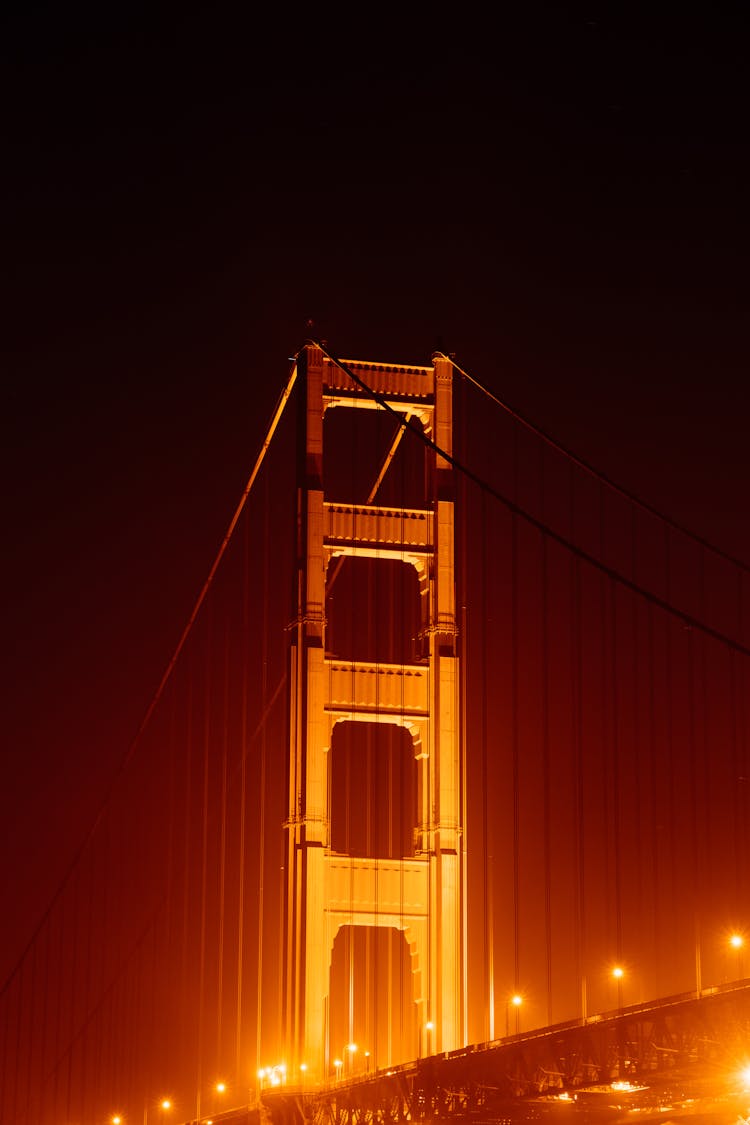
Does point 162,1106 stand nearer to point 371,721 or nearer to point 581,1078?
point 371,721

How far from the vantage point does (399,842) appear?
37.6m

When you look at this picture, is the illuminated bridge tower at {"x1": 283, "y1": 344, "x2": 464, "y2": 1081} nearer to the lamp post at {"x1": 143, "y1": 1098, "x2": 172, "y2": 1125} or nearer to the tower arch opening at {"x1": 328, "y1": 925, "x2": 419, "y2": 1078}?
the tower arch opening at {"x1": 328, "y1": 925, "x2": 419, "y2": 1078}

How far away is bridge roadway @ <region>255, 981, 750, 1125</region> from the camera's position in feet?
92.4

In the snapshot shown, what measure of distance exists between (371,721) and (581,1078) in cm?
770

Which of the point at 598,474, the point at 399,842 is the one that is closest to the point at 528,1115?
the point at 399,842

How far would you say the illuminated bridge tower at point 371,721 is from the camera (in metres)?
35.3

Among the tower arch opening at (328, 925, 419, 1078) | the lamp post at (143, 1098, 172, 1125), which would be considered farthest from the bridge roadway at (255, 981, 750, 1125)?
the lamp post at (143, 1098, 172, 1125)

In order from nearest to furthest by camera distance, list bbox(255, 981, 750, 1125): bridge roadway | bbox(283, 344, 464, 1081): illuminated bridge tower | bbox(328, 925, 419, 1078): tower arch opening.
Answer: bbox(255, 981, 750, 1125): bridge roadway → bbox(283, 344, 464, 1081): illuminated bridge tower → bbox(328, 925, 419, 1078): tower arch opening

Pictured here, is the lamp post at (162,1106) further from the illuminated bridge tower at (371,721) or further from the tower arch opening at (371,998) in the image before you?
the illuminated bridge tower at (371,721)

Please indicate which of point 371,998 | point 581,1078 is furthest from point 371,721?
point 581,1078

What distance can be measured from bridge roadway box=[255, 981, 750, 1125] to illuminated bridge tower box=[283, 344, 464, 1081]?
910mm

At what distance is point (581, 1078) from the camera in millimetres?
30094

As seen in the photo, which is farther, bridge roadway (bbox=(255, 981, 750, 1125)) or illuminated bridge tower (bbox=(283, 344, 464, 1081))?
illuminated bridge tower (bbox=(283, 344, 464, 1081))

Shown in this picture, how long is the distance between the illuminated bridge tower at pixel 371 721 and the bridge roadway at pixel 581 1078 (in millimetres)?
910
